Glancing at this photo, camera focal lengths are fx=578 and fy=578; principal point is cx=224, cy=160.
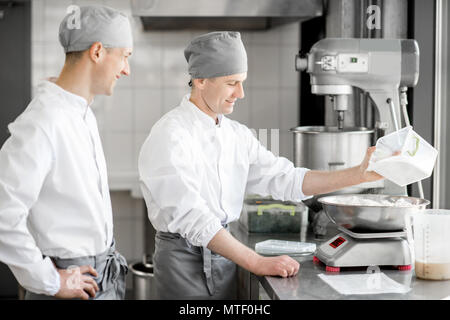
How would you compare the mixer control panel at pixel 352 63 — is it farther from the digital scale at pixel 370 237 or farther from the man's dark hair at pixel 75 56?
the man's dark hair at pixel 75 56

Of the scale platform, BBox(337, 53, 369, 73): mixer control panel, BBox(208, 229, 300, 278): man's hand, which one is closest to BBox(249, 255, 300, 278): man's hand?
BBox(208, 229, 300, 278): man's hand

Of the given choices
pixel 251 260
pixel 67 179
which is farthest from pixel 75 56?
pixel 251 260

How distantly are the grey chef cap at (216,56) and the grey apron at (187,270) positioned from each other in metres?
0.47

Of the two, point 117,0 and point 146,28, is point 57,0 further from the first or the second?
point 146,28

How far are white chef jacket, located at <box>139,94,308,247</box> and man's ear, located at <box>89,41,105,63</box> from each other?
332 mm

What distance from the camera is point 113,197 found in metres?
2.66

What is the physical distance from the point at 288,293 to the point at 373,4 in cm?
126

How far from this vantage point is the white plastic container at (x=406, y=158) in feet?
4.69

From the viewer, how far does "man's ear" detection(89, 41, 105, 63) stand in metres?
1.29

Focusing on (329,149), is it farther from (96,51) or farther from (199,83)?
(96,51)

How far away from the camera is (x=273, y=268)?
144 cm

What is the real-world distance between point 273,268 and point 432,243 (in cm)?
39

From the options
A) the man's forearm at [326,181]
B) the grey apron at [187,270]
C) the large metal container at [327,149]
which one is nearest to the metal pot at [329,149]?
the large metal container at [327,149]

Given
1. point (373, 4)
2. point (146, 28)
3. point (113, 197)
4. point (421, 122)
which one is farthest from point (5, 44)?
point (421, 122)
